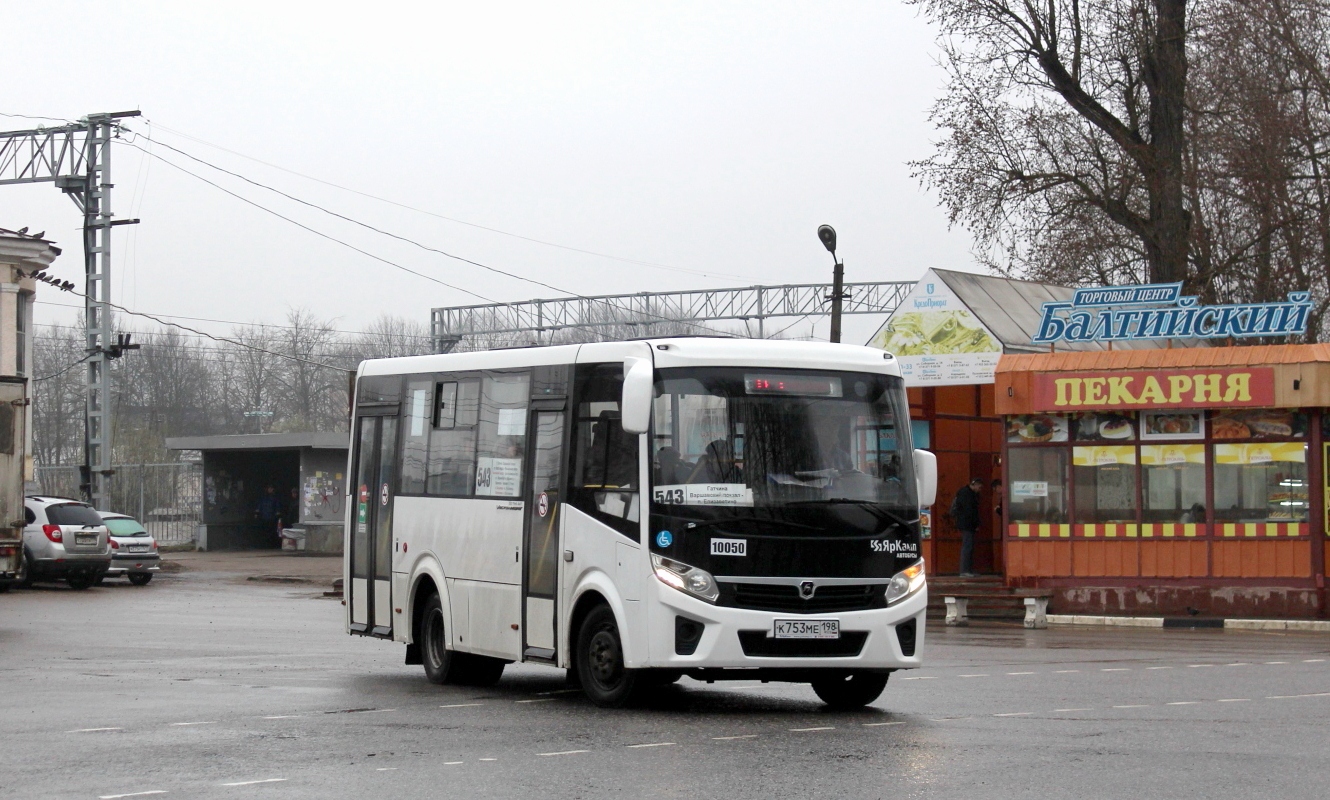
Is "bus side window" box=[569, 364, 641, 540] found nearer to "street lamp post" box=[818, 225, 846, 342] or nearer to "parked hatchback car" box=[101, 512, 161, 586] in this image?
"street lamp post" box=[818, 225, 846, 342]

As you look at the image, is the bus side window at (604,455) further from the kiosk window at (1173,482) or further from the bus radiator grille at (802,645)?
the kiosk window at (1173,482)

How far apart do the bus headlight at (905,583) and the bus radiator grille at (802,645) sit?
41 centimetres

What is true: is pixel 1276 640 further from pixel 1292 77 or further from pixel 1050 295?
pixel 1292 77

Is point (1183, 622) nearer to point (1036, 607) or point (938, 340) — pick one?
point (1036, 607)

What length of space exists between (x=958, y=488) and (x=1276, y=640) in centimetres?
972

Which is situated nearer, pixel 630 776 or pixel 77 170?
pixel 630 776

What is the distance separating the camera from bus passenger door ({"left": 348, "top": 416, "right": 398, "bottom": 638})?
1552 cm

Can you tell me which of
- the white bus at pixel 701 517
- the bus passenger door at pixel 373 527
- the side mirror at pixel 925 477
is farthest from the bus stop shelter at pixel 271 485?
the side mirror at pixel 925 477

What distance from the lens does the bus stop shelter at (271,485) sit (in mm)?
46406

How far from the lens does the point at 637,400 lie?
1169 cm

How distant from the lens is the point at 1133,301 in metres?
26.3

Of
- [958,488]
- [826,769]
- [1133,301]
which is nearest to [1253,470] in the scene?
[1133,301]

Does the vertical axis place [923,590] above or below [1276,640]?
above

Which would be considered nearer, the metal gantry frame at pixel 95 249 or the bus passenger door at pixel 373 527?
the bus passenger door at pixel 373 527
